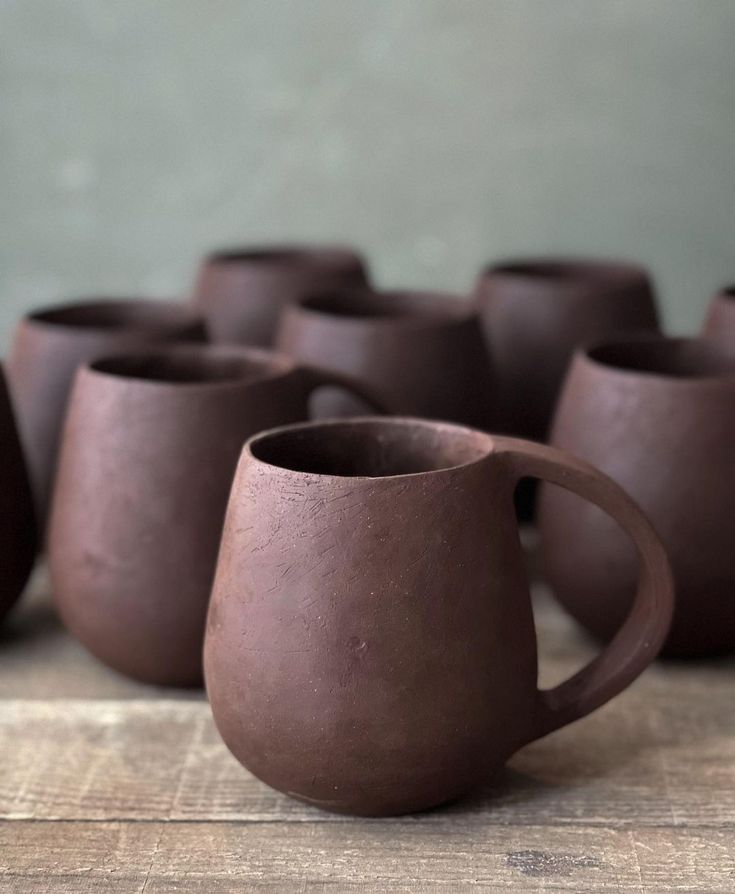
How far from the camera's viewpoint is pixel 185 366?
2.84 feet

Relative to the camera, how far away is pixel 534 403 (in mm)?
1102

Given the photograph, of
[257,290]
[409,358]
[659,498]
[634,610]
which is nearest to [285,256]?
[257,290]

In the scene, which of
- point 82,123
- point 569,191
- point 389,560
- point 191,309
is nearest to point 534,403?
point 191,309

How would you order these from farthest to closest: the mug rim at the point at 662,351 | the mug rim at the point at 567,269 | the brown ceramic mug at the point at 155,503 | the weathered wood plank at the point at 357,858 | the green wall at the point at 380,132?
the green wall at the point at 380,132, the mug rim at the point at 567,269, the mug rim at the point at 662,351, the brown ceramic mug at the point at 155,503, the weathered wood plank at the point at 357,858

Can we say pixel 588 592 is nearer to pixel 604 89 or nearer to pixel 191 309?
pixel 191 309

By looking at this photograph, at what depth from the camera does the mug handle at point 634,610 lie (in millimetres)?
618

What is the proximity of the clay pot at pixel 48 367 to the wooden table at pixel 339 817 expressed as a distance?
0.24 metres

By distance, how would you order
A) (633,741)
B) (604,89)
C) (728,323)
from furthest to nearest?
(604,89)
(728,323)
(633,741)

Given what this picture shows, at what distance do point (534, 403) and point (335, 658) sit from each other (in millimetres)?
558

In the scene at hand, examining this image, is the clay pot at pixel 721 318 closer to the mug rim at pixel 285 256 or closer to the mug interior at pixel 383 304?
the mug interior at pixel 383 304

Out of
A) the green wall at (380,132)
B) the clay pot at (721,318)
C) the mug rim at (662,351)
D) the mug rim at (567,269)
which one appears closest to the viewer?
the mug rim at (662,351)

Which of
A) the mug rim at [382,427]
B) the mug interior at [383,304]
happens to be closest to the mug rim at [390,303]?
the mug interior at [383,304]

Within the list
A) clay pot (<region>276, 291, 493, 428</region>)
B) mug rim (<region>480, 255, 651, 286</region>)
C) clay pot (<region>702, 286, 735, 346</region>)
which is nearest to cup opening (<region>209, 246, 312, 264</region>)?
mug rim (<region>480, 255, 651, 286</region>)

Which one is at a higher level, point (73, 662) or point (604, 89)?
point (604, 89)
